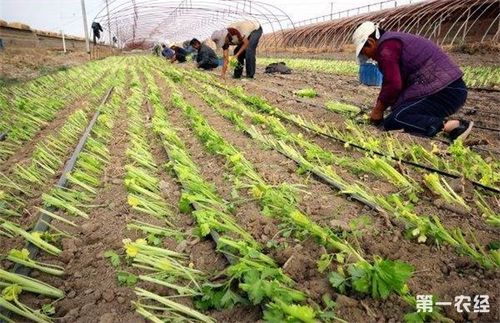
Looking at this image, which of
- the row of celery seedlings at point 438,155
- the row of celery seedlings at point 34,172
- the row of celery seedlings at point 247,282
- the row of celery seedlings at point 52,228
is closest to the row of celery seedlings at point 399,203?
the row of celery seedlings at point 438,155

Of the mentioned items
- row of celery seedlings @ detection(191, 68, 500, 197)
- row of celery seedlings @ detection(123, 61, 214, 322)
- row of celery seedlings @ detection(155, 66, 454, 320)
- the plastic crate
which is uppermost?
the plastic crate

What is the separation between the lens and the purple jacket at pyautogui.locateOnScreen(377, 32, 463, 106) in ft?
13.4

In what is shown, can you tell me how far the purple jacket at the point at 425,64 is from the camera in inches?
161

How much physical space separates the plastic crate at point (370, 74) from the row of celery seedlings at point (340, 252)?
6211mm

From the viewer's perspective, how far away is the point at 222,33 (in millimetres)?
12109

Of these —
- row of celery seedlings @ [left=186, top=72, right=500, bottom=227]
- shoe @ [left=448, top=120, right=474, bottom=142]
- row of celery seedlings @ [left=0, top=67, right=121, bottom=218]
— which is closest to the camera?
row of celery seedlings @ [left=186, top=72, right=500, bottom=227]

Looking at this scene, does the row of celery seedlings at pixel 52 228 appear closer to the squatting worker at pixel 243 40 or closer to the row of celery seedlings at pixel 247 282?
the row of celery seedlings at pixel 247 282

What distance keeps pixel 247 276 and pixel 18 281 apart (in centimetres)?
114

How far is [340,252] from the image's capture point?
203cm

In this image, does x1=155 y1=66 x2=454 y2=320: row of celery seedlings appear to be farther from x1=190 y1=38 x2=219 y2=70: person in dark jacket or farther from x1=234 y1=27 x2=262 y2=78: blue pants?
x1=190 y1=38 x2=219 y2=70: person in dark jacket

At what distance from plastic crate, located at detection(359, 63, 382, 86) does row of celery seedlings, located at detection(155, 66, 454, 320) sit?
20.4 ft

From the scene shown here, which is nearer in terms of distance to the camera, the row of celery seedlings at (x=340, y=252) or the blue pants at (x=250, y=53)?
the row of celery seedlings at (x=340, y=252)

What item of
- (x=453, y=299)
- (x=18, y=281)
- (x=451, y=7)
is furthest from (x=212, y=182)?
(x=451, y=7)

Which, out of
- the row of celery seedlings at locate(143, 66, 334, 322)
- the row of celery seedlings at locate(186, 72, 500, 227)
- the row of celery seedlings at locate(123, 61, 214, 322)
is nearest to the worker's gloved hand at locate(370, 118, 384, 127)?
the row of celery seedlings at locate(186, 72, 500, 227)
